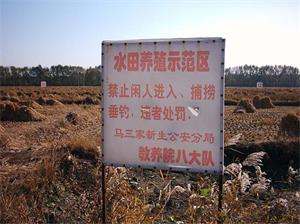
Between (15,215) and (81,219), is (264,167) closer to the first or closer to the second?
(81,219)

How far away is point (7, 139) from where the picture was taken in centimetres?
985

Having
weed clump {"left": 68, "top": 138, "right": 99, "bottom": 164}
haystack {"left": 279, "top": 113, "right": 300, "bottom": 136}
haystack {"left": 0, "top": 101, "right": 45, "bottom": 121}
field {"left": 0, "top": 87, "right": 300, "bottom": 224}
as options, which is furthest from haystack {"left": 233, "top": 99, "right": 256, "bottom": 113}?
A: weed clump {"left": 68, "top": 138, "right": 99, "bottom": 164}

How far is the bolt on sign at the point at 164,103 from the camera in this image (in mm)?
3271

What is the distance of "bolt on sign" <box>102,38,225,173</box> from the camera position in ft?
10.7

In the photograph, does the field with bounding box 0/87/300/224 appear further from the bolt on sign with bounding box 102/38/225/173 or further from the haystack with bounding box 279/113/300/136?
the haystack with bounding box 279/113/300/136

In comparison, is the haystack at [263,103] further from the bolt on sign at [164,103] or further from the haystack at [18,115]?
the bolt on sign at [164,103]

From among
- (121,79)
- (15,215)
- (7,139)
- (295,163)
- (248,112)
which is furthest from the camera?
(248,112)

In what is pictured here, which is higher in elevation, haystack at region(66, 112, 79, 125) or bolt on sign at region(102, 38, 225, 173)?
bolt on sign at region(102, 38, 225, 173)

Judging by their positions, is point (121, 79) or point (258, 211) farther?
point (258, 211)

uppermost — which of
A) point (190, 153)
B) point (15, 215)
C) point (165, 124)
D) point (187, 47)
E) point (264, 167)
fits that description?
point (187, 47)

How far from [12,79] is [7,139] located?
6243 cm

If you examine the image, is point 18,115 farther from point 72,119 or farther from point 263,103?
point 263,103

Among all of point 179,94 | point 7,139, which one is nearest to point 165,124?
point 179,94

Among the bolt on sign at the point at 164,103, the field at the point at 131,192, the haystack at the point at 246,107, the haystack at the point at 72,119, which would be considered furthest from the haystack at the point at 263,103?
the bolt on sign at the point at 164,103
